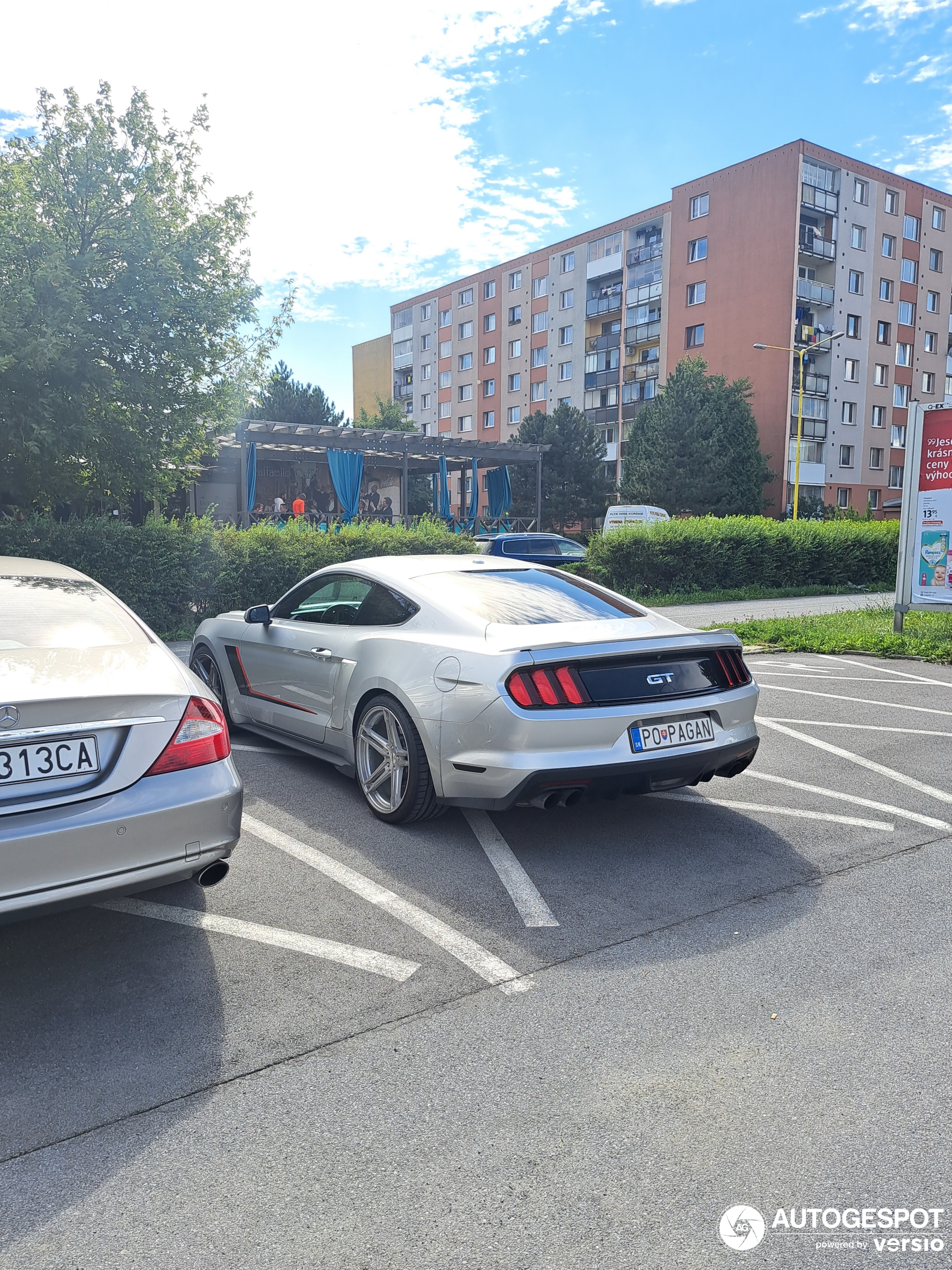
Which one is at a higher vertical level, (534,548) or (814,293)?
(814,293)

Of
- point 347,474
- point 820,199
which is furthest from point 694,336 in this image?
point 347,474

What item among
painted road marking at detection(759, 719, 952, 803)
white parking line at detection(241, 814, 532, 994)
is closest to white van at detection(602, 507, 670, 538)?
painted road marking at detection(759, 719, 952, 803)

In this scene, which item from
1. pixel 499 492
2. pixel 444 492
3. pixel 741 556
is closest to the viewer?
pixel 741 556

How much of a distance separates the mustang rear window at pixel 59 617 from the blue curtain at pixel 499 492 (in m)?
30.0

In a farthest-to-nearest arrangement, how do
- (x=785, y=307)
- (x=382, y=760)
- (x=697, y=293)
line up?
(x=697, y=293) < (x=785, y=307) < (x=382, y=760)

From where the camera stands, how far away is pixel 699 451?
4041 centimetres

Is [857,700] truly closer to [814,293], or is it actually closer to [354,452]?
[354,452]

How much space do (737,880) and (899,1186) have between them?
6.33ft

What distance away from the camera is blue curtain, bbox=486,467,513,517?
1334 inches

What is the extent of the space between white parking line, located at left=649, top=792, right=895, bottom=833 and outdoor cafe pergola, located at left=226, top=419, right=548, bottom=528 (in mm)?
18408

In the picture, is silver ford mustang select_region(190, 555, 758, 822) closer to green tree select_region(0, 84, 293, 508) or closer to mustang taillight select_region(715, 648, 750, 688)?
mustang taillight select_region(715, 648, 750, 688)

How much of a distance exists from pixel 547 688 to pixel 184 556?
33.3ft

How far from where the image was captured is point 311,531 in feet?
49.7

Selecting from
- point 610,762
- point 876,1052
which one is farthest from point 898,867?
point 876,1052
